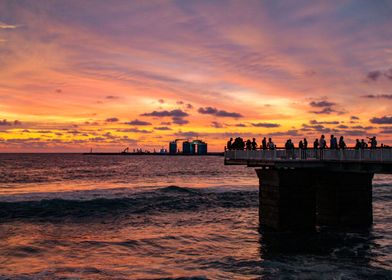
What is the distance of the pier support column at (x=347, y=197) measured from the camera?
1097 inches

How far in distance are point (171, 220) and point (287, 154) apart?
13357 mm

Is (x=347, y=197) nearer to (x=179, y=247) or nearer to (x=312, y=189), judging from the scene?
(x=312, y=189)

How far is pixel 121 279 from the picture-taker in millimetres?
18312

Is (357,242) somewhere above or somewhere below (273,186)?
below

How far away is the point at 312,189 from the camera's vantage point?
87.1ft

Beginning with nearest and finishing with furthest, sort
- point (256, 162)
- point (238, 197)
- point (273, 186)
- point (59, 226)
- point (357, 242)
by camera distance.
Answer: point (357, 242)
point (273, 186)
point (256, 162)
point (59, 226)
point (238, 197)

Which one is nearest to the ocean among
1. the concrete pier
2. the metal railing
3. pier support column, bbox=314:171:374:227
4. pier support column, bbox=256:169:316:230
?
pier support column, bbox=256:169:316:230

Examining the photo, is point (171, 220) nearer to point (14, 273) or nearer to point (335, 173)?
point (335, 173)

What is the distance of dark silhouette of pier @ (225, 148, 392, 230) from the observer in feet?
84.9

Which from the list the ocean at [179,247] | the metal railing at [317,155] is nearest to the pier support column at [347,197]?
the ocean at [179,247]

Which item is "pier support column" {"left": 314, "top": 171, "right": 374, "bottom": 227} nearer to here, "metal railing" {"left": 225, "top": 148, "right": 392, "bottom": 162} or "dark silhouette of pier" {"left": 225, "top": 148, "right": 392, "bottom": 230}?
"dark silhouette of pier" {"left": 225, "top": 148, "right": 392, "bottom": 230}

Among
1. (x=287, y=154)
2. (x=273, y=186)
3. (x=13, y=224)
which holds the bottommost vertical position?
(x=13, y=224)

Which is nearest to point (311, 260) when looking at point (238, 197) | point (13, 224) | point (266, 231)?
point (266, 231)

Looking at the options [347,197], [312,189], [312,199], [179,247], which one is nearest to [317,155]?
[312,189]
